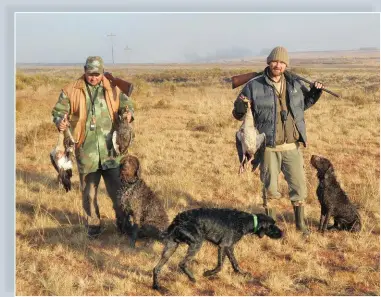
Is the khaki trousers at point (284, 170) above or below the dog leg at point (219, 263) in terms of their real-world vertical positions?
above

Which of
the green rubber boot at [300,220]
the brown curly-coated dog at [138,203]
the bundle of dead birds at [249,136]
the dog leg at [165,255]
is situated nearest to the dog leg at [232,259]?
the dog leg at [165,255]

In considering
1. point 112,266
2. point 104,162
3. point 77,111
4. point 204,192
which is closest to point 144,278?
point 112,266

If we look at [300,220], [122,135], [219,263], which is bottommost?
[219,263]

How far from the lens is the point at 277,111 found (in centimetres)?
560

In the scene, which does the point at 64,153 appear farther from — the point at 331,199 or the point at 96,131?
the point at 331,199

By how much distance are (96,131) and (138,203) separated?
101cm

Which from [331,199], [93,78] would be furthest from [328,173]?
[93,78]

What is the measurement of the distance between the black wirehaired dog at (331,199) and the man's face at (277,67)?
1349mm

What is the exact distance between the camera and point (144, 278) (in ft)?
16.6

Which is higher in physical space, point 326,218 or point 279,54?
point 279,54

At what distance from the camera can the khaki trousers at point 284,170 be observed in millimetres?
5770

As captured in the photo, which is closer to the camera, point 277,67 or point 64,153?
point 277,67

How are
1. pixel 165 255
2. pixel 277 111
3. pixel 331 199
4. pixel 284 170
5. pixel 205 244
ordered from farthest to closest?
pixel 331 199
pixel 284 170
pixel 205 244
pixel 277 111
pixel 165 255

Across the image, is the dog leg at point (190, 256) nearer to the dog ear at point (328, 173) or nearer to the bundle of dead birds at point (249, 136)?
the bundle of dead birds at point (249, 136)
